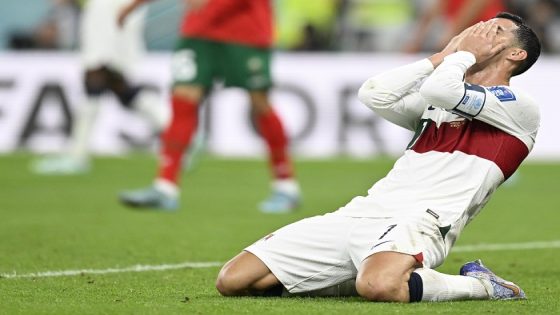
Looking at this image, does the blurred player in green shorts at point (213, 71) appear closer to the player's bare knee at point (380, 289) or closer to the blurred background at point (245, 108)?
the player's bare knee at point (380, 289)

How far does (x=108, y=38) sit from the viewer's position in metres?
13.3

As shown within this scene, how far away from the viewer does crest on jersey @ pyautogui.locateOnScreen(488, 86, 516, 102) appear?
558 centimetres

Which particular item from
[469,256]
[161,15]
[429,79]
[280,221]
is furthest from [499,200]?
[161,15]

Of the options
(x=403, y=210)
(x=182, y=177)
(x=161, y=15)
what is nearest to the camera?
(x=403, y=210)

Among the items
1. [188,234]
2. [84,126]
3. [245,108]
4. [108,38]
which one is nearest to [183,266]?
[188,234]

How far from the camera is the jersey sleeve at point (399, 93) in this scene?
5.82 metres

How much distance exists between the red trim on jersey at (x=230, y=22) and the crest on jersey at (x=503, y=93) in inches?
174

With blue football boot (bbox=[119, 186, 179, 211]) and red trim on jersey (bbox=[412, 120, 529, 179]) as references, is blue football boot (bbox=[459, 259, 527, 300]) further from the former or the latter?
blue football boot (bbox=[119, 186, 179, 211])

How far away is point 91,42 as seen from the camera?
13.4 metres

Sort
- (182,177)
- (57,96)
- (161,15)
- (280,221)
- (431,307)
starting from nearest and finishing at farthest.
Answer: (431,307) < (280,221) < (182,177) < (57,96) < (161,15)

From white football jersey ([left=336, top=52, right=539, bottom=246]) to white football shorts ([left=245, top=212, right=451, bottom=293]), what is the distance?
71 millimetres

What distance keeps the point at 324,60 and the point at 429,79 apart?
10.3m

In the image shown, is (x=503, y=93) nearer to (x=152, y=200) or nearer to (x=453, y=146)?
(x=453, y=146)

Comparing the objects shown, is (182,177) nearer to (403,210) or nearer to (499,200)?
(499,200)
